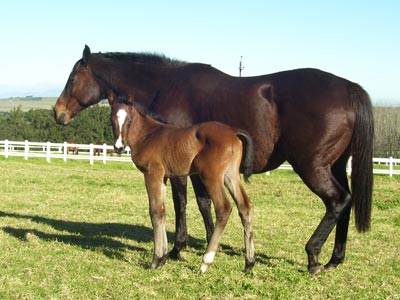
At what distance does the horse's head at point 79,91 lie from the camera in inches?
293

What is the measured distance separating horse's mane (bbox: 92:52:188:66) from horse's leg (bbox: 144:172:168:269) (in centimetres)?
205

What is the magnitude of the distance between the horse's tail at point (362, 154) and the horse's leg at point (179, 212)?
6.59 ft

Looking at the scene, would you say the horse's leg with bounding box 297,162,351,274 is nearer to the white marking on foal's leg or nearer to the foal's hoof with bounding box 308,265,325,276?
the foal's hoof with bounding box 308,265,325,276

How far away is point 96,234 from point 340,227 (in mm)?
3810

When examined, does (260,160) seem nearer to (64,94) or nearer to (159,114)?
(159,114)

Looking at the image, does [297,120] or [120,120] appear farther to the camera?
[297,120]

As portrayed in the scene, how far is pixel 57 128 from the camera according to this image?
44.4 metres

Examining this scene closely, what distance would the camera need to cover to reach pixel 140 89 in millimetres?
7242

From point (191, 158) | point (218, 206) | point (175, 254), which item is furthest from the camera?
point (175, 254)

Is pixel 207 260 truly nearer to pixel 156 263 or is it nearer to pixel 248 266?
pixel 248 266

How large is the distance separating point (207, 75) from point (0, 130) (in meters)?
41.6

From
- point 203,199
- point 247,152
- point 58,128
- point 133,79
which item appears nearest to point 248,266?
point 247,152

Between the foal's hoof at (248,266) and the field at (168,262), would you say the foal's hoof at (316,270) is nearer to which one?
the field at (168,262)

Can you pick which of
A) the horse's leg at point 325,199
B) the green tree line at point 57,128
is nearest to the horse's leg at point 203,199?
the horse's leg at point 325,199
